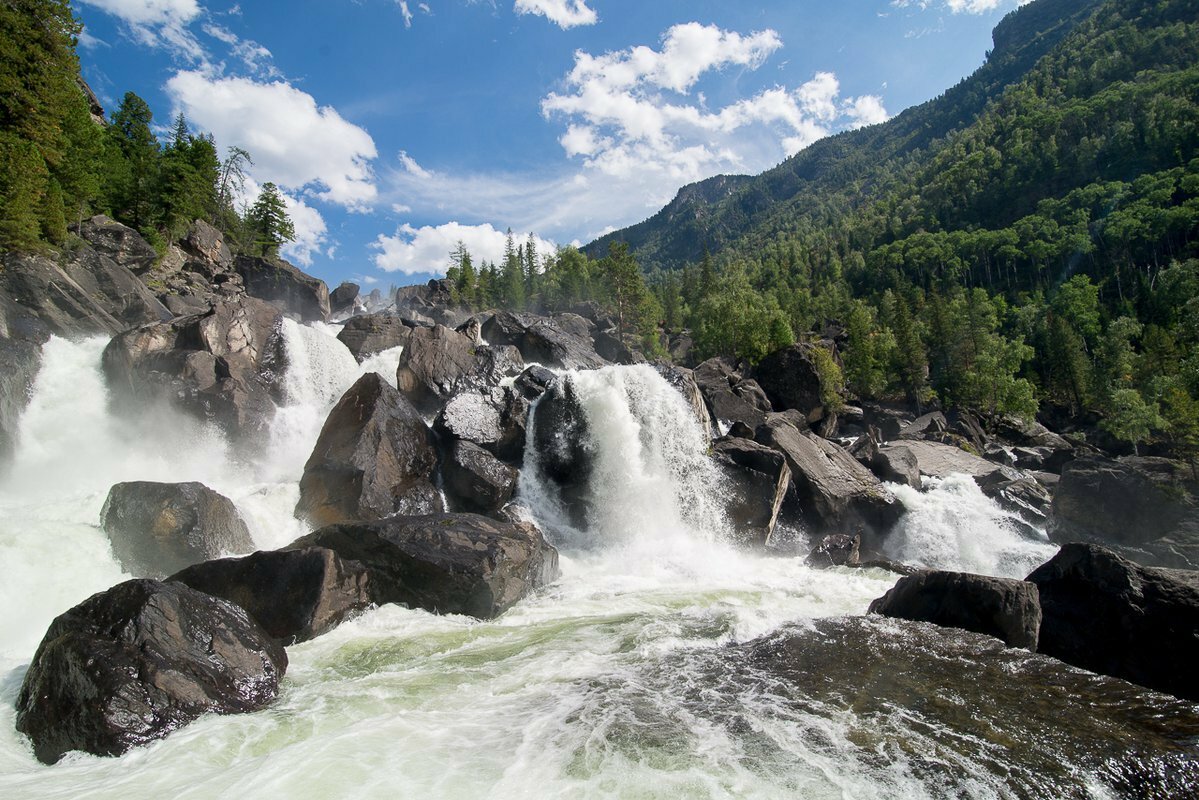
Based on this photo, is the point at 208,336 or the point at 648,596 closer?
the point at 648,596

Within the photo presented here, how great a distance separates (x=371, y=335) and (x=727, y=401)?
24.2m

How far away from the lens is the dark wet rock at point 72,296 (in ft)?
79.2

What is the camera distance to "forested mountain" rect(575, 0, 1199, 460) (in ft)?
214

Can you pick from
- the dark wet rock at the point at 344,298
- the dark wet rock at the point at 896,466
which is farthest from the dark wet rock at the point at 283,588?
the dark wet rock at the point at 344,298

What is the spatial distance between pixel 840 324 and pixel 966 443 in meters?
48.2

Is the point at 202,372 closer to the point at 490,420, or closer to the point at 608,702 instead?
the point at 490,420

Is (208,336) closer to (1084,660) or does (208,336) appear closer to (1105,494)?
(1084,660)

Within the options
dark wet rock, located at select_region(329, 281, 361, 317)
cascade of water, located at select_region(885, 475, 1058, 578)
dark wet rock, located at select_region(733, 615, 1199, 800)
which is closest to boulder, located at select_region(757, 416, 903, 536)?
cascade of water, located at select_region(885, 475, 1058, 578)

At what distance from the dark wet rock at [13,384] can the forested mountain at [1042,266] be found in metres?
52.3

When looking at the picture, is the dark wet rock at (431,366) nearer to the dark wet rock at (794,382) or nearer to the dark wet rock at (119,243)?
the dark wet rock at (119,243)

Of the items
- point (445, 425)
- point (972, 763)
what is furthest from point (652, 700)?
point (445, 425)

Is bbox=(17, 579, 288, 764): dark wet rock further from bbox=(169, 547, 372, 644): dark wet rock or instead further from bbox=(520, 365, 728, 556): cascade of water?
bbox=(520, 365, 728, 556): cascade of water

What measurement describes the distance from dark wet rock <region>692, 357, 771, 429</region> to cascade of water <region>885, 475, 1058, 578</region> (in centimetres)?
1026

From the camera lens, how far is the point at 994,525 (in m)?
30.5
